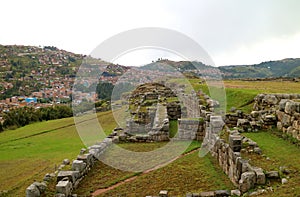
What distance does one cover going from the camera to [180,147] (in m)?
14.5

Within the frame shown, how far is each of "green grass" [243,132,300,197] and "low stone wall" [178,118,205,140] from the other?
11.7ft

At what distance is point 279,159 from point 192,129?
684 cm

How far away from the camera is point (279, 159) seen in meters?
8.96

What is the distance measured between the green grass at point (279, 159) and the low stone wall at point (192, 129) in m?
3.56

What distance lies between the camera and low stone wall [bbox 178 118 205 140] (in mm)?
15461

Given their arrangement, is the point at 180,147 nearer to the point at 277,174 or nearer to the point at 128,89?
the point at 277,174

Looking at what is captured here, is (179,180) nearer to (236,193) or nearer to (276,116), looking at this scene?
(236,193)

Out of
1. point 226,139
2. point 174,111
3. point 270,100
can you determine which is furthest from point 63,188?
point 174,111

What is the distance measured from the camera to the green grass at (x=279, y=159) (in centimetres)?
667

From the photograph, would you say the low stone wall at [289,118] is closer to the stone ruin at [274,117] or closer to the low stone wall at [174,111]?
the stone ruin at [274,117]

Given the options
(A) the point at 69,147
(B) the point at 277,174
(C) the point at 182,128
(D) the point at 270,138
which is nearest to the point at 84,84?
(A) the point at 69,147

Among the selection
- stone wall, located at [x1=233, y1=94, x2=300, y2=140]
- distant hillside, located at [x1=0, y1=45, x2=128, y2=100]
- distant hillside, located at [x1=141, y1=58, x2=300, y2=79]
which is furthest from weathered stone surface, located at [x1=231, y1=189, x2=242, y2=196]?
distant hillside, located at [x1=0, y1=45, x2=128, y2=100]

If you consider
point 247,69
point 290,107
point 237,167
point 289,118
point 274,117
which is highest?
point 247,69

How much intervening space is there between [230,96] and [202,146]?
32.4ft
